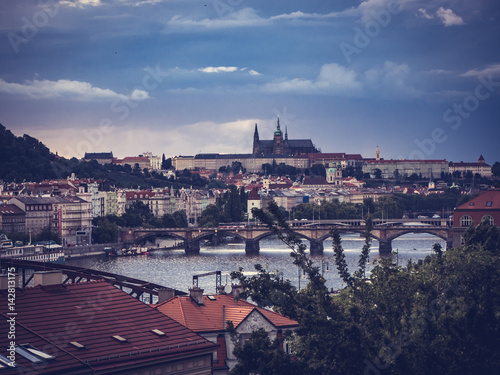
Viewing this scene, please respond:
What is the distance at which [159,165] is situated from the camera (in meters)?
168

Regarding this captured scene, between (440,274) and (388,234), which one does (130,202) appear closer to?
(388,234)

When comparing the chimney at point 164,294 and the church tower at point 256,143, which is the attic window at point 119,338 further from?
the church tower at point 256,143

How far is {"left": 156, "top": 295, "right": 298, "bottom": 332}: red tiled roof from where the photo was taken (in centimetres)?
1631

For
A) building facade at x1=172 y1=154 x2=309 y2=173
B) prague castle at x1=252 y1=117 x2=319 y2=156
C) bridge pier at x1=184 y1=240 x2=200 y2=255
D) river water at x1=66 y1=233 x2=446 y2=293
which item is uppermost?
prague castle at x1=252 y1=117 x2=319 y2=156

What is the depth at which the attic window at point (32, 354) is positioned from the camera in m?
11.7

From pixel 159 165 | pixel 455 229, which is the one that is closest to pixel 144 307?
pixel 455 229

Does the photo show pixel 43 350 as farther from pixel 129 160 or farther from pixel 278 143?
pixel 278 143

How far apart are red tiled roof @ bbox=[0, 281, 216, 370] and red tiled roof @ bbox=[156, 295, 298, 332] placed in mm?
2196

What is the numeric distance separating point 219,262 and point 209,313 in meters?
39.3

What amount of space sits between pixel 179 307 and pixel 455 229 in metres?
43.9

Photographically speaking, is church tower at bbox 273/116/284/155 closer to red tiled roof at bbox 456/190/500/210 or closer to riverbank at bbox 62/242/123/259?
riverbank at bbox 62/242/123/259

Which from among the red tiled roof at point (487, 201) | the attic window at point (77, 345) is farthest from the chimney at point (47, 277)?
the red tiled roof at point (487, 201)

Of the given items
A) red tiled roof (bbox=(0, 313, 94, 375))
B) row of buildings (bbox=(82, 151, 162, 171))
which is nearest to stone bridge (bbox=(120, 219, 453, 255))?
red tiled roof (bbox=(0, 313, 94, 375))

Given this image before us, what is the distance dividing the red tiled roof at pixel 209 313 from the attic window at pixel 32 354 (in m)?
4.27
